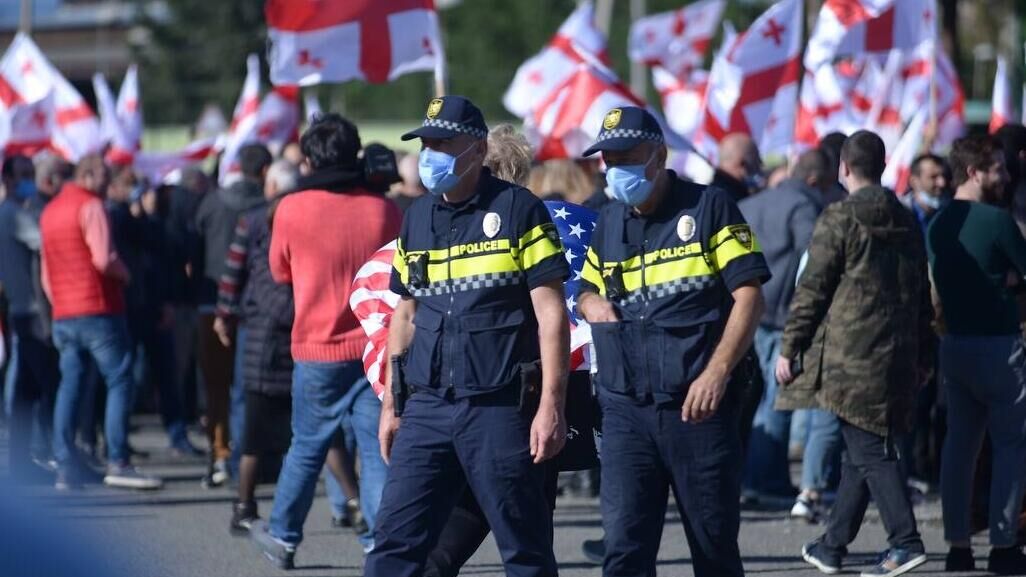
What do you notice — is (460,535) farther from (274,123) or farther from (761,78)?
(274,123)

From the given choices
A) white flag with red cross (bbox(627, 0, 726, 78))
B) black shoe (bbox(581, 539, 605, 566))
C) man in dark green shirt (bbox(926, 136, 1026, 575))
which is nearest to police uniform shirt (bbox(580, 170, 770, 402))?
man in dark green shirt (bbox(926, 136, 1026, 575))

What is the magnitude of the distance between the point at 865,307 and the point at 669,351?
6.97 feet

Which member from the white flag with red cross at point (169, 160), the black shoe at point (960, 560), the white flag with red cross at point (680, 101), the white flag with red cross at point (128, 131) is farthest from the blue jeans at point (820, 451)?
the white flag with red cross at point (128, 131)

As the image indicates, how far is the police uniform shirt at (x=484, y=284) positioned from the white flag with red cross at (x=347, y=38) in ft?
20.6

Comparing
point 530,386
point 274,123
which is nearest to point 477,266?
point 530,386

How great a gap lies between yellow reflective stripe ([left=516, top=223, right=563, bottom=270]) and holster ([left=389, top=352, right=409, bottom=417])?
585 millimetres

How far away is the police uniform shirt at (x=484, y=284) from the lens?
6.28 m

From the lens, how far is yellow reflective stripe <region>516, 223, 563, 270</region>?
629 centimetres

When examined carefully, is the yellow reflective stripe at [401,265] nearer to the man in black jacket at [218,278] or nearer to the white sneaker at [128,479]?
the man in black jacket at [218,278]

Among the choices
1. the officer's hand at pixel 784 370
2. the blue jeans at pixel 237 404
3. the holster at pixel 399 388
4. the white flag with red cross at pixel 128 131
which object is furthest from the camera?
the white flag with red cross at pixel 128 131

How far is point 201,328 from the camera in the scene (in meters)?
12.8

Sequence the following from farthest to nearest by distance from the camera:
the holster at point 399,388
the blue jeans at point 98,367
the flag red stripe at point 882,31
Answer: the flag red stripe at point 882,31 < the blue jeans at point 98,367 < the holster at point 399,388

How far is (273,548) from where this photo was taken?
29.0 ft

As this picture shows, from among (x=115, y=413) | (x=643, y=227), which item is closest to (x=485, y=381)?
(x=643, y=227)
